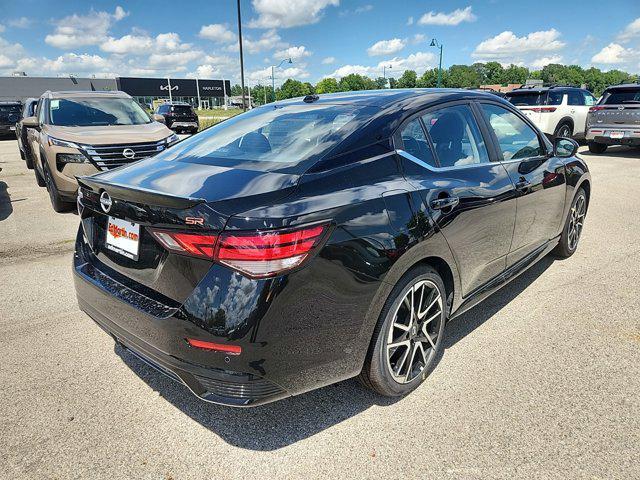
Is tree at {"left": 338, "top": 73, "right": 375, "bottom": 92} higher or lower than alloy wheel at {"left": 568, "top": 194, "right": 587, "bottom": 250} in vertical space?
higher

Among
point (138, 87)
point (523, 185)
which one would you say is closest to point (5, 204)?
point (523, 185)

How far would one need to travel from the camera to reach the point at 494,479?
80.5 inches

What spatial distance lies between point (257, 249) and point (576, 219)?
13.6 feet

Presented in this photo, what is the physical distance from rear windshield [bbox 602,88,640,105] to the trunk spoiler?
13.8 metres

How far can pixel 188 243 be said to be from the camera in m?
1.94

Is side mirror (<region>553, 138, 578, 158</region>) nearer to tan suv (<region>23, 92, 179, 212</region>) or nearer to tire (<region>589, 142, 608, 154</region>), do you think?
tan suv (<region>23, 92, 179, 212</region>)

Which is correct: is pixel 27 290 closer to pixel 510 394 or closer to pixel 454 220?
pixel 454 220

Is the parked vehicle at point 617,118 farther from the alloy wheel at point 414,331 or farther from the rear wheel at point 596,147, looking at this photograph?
the alloy wheel at point 414,331

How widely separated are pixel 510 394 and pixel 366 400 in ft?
2.68

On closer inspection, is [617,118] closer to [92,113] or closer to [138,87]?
[92,113]

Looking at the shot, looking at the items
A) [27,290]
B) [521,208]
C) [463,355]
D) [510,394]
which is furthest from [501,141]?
[27,290]

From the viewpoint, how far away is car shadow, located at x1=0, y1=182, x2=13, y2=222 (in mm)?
7180

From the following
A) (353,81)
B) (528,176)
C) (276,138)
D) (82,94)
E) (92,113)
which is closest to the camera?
(276,138)

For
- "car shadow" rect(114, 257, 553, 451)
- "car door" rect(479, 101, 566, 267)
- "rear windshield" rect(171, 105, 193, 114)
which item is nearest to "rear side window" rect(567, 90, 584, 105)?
"car door" rect(479, 101, 566, 267)
